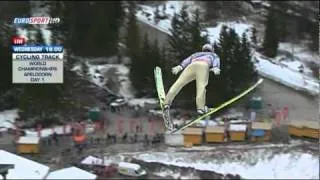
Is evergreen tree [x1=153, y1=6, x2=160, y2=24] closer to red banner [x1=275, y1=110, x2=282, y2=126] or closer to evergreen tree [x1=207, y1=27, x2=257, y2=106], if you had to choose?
evergreen tree [x1=207, y1=27, x2=257, y2=106]

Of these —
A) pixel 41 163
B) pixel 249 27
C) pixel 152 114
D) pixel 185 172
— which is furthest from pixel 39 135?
pixel 249 27

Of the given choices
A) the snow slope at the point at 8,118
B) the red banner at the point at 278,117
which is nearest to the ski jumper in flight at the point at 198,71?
the red banner at the point at 278,117

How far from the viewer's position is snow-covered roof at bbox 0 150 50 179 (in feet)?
41.4

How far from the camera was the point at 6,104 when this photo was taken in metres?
16.0

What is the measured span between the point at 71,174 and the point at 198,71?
3.14 meters

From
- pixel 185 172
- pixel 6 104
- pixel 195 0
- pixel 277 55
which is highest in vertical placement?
pixel 195 0

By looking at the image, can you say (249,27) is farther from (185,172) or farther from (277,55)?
(185,172)

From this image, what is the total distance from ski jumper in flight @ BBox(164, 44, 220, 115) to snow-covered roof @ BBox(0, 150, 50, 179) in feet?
9.43

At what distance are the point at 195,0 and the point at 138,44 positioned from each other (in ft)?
37.9

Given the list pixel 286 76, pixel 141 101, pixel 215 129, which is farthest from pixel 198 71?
pixel 286 76

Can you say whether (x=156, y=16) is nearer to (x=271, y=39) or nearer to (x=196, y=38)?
(x=271, y=39)

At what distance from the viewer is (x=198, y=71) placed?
12781 millimetres

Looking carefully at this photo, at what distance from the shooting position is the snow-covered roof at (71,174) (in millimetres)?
12597

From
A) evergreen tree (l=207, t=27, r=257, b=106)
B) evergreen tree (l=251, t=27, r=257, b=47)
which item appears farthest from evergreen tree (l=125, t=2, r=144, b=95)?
evergreen tree (l=251, t=27, r=257, b=47)
